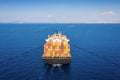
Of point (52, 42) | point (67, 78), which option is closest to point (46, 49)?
point (52, 42)

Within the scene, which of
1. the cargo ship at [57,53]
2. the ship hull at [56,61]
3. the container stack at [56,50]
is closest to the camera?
the ship hull at [56,61]

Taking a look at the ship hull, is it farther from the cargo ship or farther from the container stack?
the container stack

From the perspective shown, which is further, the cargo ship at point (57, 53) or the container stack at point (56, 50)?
the container stack at point (56, 50)

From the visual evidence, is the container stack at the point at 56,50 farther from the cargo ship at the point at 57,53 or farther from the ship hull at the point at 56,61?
the ship hull at the point at 56,61

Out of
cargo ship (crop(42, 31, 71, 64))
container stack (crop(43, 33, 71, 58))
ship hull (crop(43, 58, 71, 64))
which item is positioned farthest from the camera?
container stack (crop(43, 33, 71, 58))

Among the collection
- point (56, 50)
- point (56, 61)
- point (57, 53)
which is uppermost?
point (56, 50)

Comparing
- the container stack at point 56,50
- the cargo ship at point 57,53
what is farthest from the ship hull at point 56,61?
the container stack at point 56,50

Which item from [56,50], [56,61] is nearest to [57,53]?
[56,50]

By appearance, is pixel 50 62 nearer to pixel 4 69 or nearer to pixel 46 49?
pixel 46 49

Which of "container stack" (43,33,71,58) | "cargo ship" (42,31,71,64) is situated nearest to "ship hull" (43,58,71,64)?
"cargo ship" (42,31,71,64)

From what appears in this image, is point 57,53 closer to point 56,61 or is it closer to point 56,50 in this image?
point 56,50

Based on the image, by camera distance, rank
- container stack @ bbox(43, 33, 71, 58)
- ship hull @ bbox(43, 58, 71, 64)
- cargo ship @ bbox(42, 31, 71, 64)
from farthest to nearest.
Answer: container stack @ bbox(43, 33, 71, 58)
cargo ship @ bbox(42, 31, 71, 64)
ship hull @ bbox(43, 58, 71, 64)
